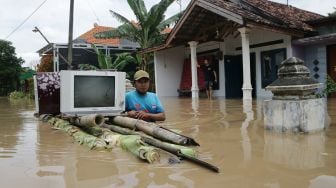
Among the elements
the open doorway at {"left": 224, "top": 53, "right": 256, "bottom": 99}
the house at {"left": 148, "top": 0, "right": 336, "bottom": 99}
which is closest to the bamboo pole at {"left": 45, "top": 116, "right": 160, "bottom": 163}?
the house at {"left": 148, "top": 0, "right": 336, "bottom": 99}

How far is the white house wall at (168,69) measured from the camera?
66.7 feet

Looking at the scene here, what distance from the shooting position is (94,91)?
6.37 metres

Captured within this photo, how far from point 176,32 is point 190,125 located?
9.61 metres

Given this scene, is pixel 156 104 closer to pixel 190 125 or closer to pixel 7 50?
pixel 190 125

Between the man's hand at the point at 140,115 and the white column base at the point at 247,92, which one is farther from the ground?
the white column base at the point at 247,92

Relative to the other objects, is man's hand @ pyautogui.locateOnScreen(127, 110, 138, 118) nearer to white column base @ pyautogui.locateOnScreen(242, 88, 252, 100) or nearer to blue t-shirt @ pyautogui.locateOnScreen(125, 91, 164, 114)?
blue t-shirt @ pyautogui.locateOnScreen(125, 91, 164, 114)

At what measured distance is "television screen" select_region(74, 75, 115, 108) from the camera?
6.18 metres

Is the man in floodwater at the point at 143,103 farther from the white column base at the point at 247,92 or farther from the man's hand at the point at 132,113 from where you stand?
the white column base at the point at 247,92

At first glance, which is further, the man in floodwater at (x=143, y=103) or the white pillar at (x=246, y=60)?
the white pillar at (x=246, y=60)

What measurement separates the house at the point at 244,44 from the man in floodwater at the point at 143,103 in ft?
24.3

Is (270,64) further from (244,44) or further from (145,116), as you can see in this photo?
(145,116)

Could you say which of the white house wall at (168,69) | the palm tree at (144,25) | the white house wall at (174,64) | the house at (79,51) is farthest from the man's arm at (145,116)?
the house at (79,51)

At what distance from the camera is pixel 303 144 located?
488 centimetres

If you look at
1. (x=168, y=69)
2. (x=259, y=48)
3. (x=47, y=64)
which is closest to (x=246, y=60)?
(x=259, y=48)
